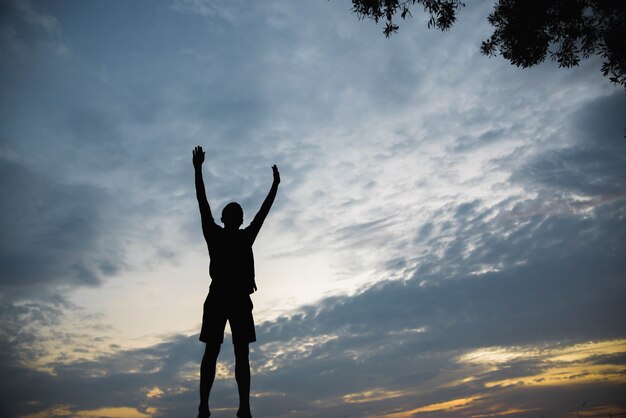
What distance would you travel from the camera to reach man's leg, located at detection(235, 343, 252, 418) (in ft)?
16.7

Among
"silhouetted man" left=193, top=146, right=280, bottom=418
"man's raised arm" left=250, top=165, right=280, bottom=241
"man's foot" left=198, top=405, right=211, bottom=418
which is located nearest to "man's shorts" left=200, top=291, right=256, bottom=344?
"silhouetted man" left=193, top=146, right=280, bottom=418

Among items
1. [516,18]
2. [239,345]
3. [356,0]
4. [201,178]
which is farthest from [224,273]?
[516,18]

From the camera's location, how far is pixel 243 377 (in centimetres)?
519

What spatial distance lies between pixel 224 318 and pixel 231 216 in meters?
1.43

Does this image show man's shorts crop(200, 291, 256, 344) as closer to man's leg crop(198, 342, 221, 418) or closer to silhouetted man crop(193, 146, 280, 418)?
silhouetted man crop(193, 146, 280, 418)

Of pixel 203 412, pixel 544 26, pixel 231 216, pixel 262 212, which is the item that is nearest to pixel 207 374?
pixel 203 412

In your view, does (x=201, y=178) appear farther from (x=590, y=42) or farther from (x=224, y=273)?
(x=590, y=42)

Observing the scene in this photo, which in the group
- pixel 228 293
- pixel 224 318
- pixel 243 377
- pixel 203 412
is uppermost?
pixel 228 293

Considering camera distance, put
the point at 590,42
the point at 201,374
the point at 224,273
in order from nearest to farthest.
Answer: the point at 201,374 → the point at 224,273 → the point at 590,42

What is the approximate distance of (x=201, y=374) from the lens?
16.5 ft

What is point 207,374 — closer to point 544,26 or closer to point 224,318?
point 224,318

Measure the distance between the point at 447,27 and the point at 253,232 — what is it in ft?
28.6

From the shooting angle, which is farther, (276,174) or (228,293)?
(276,174)

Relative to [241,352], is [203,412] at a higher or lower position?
lower
